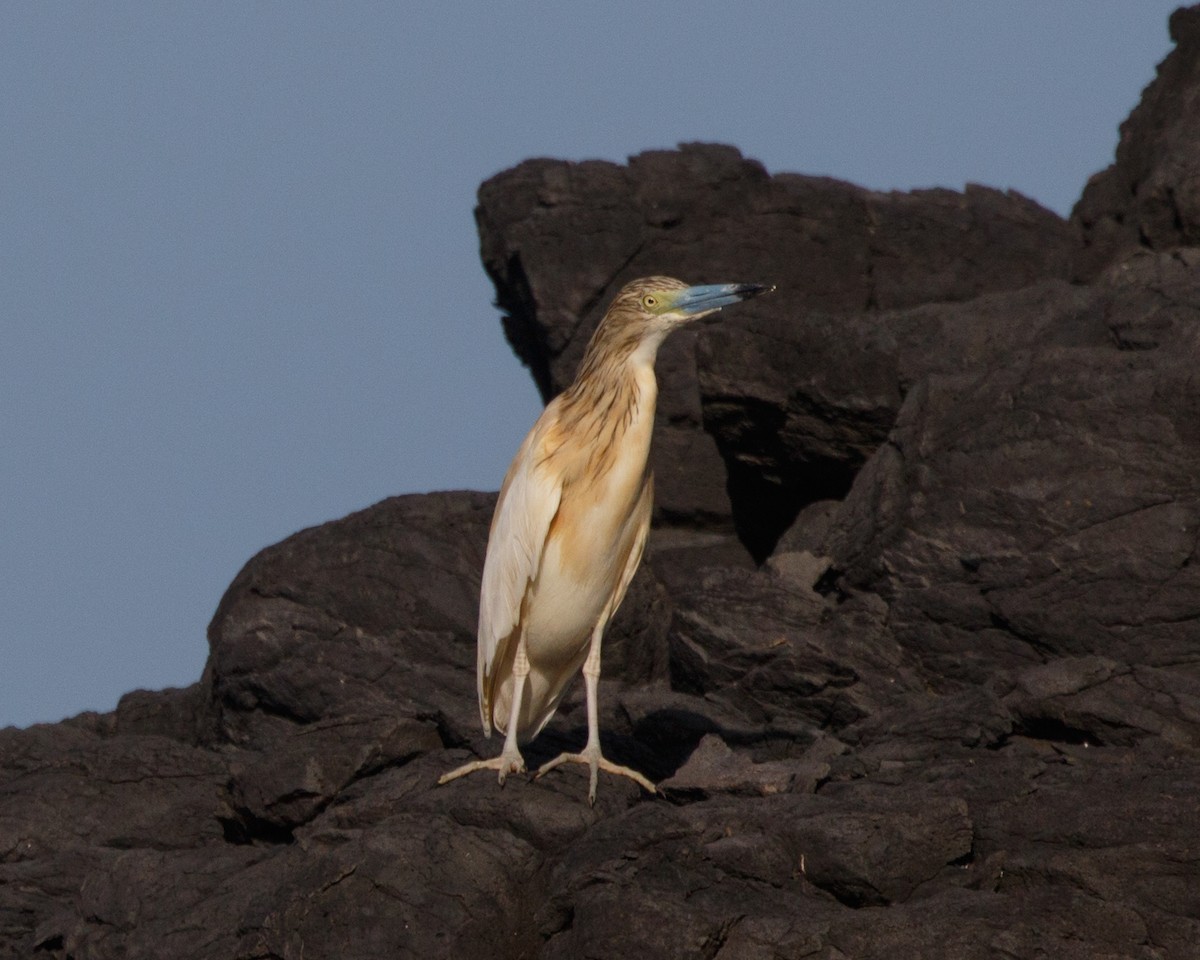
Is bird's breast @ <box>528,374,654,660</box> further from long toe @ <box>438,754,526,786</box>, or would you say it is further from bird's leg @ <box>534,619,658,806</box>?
long toe @ <box>438,754,526,786</box>

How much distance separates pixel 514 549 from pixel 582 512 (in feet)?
1.27

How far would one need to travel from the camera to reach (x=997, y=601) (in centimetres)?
1286

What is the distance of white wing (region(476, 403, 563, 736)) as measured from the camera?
9.56 meters

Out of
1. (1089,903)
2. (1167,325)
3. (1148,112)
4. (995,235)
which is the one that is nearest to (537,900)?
(1089,903)

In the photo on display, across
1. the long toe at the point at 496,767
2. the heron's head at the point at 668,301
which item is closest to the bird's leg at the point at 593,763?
the long toe at the point at 496,767

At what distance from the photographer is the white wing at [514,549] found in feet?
31.4

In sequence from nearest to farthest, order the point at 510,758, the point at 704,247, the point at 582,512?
the point at 510,758 → the point at 582,512 → the point at 704,247

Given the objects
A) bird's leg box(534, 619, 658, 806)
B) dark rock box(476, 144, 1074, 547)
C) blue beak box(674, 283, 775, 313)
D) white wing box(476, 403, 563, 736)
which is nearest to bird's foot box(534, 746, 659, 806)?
bird's leg box(534, 619, 658, 806)

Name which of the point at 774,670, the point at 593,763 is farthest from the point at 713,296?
the point at 774,670

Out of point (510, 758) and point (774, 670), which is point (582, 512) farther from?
point (774, 670)

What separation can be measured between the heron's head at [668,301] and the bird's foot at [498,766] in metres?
2.22

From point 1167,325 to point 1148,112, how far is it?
6194 millimetres

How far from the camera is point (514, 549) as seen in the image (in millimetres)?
9641

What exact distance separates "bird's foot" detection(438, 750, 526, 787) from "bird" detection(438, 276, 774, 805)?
143mm
